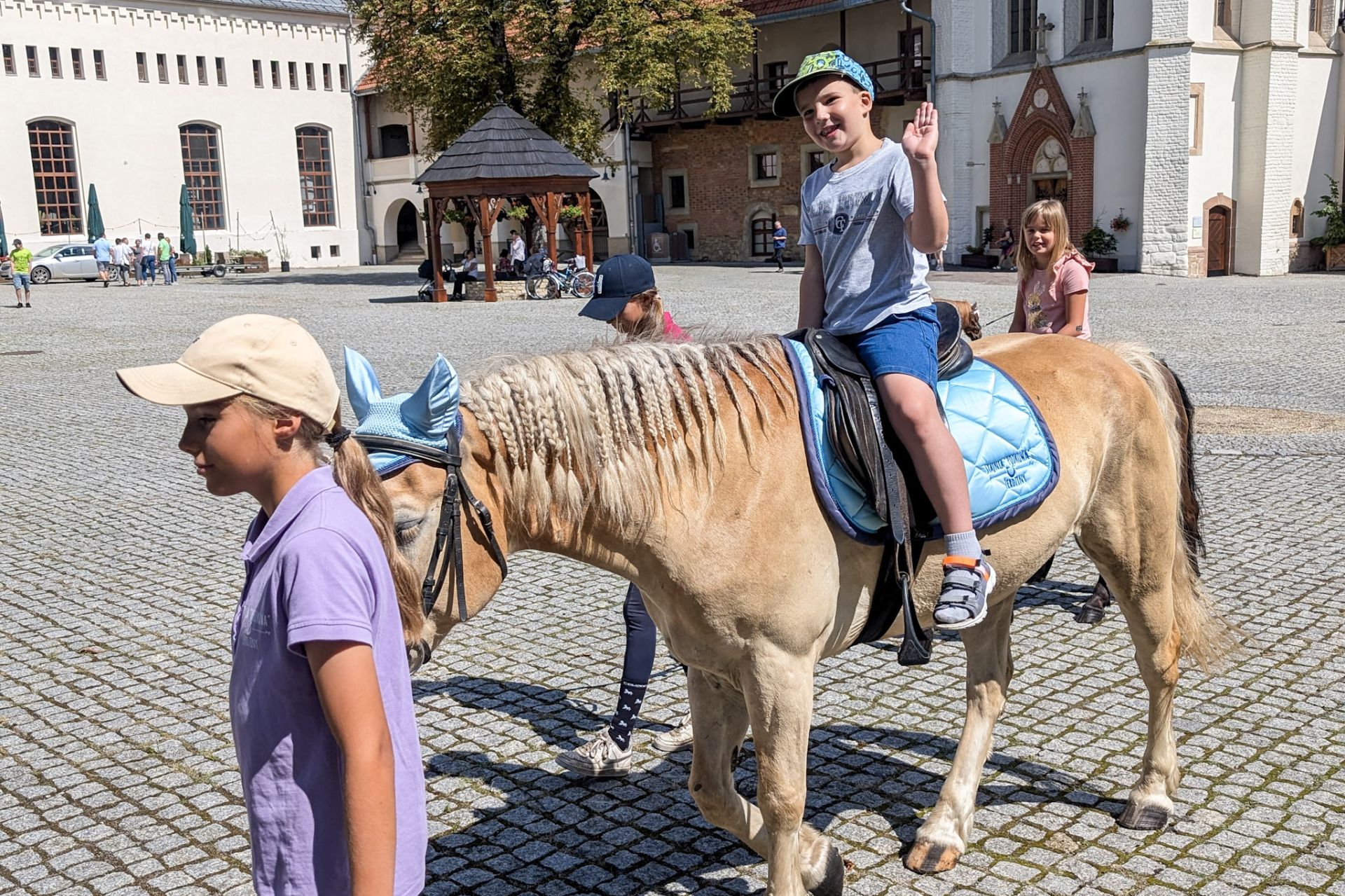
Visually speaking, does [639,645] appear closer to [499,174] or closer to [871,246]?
[871,246]

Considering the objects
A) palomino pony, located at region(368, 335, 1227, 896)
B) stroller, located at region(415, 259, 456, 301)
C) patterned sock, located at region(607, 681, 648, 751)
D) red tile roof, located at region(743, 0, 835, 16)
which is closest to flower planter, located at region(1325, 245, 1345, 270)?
red tile roof, located at region(743, 0, 835, 16)

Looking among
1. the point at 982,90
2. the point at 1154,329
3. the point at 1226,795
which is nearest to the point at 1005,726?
the point at 1226,795

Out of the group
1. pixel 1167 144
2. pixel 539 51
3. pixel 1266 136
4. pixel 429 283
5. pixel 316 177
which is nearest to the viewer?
pixel 429 283

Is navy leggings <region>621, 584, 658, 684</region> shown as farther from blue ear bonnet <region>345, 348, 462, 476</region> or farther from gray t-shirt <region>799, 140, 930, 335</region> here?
blue ear bonnet <region>345, 348, 462, 476</region>

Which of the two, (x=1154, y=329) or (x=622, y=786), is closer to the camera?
(x=622, y=786)

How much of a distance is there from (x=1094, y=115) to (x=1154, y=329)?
58.5 feet

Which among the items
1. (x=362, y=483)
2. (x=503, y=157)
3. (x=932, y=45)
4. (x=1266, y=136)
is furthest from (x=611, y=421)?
(x=932, y=45)

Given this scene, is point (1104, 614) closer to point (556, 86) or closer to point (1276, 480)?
point (1276, 480)

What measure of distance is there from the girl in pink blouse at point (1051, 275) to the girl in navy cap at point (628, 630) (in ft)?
8.79

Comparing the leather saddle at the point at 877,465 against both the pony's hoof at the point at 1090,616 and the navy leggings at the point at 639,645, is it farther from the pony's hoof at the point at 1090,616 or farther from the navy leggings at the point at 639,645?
the pony's hoof at the point at 1090,616

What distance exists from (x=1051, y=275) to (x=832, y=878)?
3.82m

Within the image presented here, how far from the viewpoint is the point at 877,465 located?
3.24 m

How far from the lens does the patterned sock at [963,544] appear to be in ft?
10.9

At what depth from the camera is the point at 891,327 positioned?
335 cm
